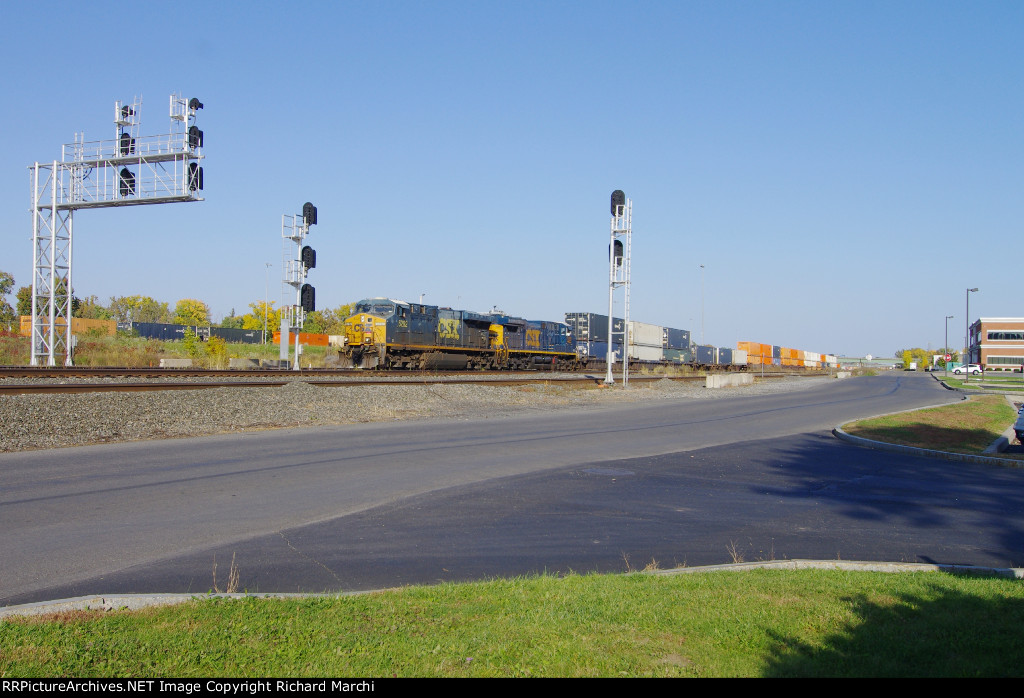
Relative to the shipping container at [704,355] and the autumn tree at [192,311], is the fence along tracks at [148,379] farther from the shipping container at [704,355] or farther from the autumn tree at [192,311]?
the autumn tree at [192,311]

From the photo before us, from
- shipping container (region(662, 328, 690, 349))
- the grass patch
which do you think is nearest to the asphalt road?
the grass patch

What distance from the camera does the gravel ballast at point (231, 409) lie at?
14.5 metres

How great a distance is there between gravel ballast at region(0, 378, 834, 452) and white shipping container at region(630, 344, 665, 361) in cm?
3090

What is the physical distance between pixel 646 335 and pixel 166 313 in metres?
98.6

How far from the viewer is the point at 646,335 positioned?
6125cm

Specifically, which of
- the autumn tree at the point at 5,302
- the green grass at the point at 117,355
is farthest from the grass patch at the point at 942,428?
the autumn tree at the point at 5,302

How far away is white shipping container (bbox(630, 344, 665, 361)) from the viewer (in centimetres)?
5831

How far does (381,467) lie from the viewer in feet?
39.8

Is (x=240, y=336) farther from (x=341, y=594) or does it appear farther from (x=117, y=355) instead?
(x=341, y=594)

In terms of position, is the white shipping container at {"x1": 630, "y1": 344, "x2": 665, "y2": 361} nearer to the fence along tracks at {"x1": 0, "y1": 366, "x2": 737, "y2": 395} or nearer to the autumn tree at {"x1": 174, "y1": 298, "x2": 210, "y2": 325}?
the fence along tracks at {"x1": 0, "y1": 366, "x2": 737, "y2": 395}

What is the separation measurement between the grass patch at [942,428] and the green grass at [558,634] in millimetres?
Answer: 12118

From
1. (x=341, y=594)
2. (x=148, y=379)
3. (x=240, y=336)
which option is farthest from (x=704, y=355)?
(x=341, y=594)
